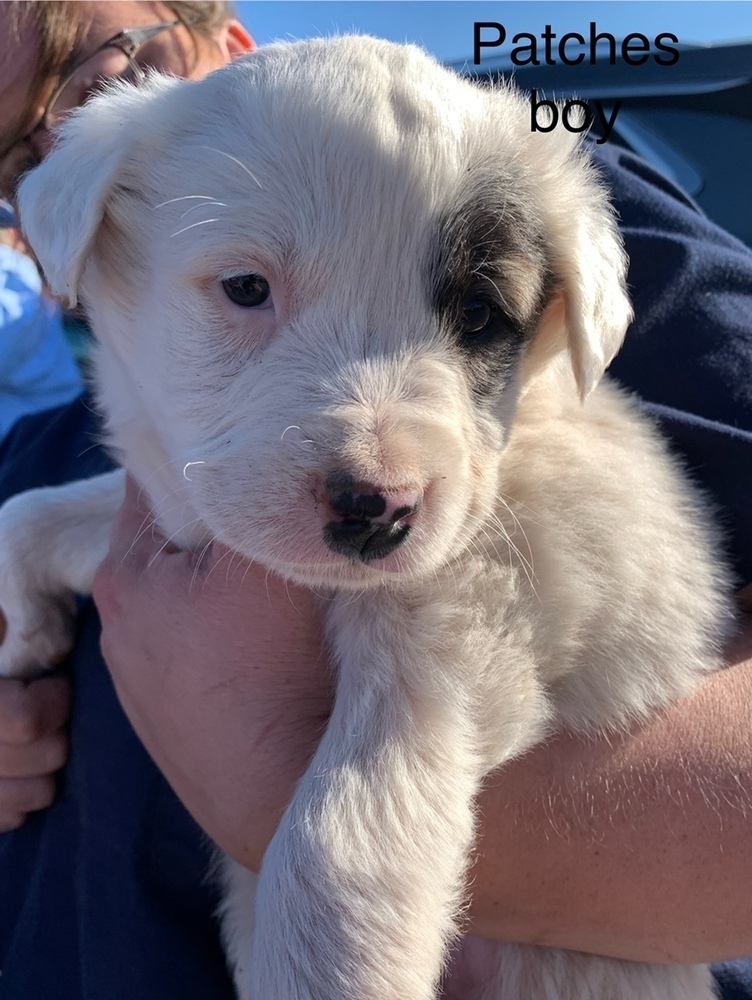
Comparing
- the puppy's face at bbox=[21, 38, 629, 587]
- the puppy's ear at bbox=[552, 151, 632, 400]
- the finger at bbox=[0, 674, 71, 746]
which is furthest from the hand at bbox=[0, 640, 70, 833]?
the puppy's ear at bbox=[552, 151, 632, 400]

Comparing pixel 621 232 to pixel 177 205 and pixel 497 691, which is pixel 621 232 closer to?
pixel 177 205

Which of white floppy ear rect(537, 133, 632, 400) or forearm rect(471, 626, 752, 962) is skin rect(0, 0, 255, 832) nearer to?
forearm rect(471, 626, 752, 962)

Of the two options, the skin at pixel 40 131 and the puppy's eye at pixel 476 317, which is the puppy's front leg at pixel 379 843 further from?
the skin at pixel 40 131

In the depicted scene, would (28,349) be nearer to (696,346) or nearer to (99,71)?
(99,71)

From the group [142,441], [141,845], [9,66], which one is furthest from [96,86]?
[141,845]

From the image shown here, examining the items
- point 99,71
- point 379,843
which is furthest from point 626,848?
point 99,71

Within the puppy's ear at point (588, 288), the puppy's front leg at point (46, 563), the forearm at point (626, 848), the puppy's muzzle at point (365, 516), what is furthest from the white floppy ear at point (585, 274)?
the puppy's front leg at point (46, 563)

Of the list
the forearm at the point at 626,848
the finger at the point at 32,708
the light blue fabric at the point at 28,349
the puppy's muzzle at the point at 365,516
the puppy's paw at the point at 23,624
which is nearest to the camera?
the puppy's muzzle at the point at 365,516
